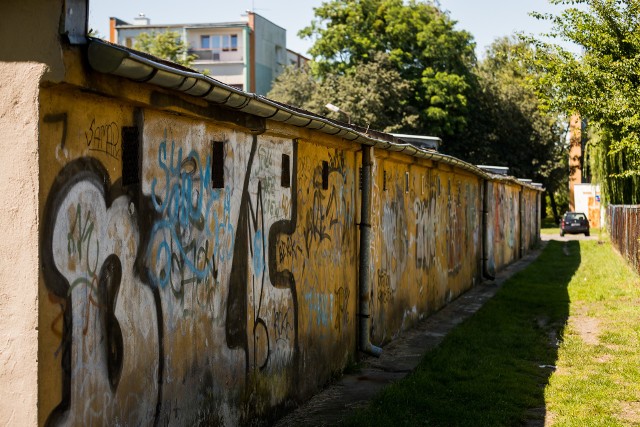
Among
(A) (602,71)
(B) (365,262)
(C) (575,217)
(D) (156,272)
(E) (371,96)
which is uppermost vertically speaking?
(E) (371,96)

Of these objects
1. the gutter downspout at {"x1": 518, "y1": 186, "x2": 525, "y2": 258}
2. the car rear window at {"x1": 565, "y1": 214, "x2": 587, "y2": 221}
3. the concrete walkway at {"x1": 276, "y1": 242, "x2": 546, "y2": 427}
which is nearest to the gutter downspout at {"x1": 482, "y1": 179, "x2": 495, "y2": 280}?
the concrete walkway at {"x1": 276, "y1": 242, "x2": 546, "y2": 427}

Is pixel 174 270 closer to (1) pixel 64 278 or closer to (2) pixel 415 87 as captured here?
(1) pixel 64 278

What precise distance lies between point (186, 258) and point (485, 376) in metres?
4.78

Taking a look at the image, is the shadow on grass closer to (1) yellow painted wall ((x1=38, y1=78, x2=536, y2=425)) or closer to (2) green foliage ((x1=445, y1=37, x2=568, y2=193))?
(1) yellow painted wall ((x1=38, y1=78, x2=536, y2=425))

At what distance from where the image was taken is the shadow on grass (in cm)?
762

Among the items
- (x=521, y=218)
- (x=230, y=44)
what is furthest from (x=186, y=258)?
(x=230, y=44)

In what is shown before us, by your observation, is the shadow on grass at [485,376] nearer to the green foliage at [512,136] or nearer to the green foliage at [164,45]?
the green foliage at [164,45]

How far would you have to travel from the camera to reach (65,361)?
4277mm

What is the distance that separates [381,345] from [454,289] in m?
6.34

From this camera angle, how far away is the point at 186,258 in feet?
18.7

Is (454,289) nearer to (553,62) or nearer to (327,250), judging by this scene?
(553,62)

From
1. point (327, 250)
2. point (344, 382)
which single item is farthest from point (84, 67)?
point (344, 382)

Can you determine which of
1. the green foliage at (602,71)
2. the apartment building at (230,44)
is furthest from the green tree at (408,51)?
the green foliage at (602,71)

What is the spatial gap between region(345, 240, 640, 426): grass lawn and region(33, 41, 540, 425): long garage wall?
3.45 ft
